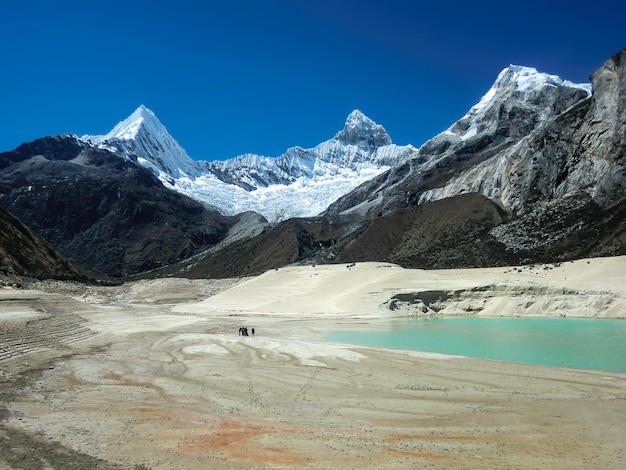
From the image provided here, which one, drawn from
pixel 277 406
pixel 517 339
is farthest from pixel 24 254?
pixel 277 406

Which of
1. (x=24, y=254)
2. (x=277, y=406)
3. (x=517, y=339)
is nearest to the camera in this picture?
(x=277, y=406)

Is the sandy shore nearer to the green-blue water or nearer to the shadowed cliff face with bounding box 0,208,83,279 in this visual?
the green-blue water

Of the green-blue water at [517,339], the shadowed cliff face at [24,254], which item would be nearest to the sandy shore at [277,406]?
the green-blue water at [517,339]

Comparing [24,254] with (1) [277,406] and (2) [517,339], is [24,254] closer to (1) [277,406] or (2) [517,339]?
(2) [517,339]

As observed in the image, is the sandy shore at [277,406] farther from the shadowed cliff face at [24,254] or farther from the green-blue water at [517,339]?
the shadowed cliff face at [24,254]

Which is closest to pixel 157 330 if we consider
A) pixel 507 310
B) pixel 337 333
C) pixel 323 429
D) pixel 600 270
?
pixel 337 333

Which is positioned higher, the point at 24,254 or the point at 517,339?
the point at 24,254

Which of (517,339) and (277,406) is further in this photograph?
(517,339)

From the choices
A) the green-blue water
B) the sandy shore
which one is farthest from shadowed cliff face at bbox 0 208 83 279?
the green-blue water
